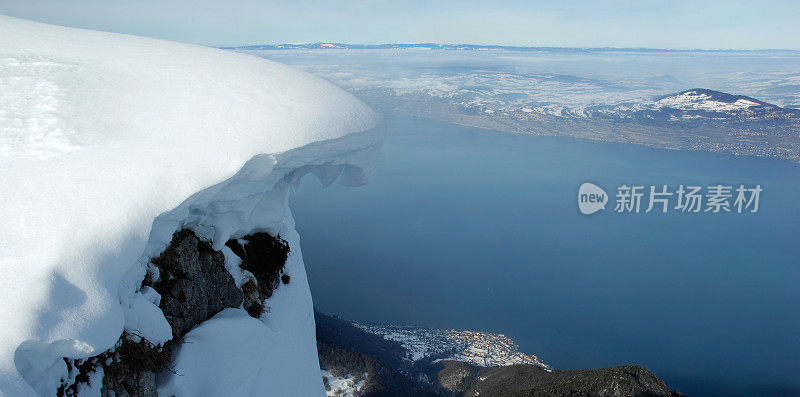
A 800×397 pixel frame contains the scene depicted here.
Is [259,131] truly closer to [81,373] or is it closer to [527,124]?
[81,373]

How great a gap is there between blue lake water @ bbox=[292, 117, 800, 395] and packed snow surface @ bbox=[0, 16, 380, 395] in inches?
1209

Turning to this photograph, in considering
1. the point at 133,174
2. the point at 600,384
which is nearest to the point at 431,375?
the point at 600,384

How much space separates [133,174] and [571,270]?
43.6 metres

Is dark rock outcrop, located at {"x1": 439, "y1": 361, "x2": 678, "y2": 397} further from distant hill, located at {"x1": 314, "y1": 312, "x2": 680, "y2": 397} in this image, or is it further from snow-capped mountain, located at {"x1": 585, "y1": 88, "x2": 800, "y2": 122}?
snow-capped mountain, located at {"x1": 585, "y1": 88, "x2": 800, "y2": 122}

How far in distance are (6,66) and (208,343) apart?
404 centimetres

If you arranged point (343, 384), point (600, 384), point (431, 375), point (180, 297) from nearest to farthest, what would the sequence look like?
point (180, 297) → point (600, 384) → point (343, 384) → point (431, 375)

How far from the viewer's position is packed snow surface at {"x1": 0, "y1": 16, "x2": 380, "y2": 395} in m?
2.76

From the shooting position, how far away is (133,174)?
11.7 ft

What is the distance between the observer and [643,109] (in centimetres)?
13462

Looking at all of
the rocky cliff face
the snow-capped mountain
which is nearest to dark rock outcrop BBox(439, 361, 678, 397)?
the rocky cliff face

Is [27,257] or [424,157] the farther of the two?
[424,157]

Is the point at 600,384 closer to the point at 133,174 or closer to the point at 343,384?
the point at 343,384

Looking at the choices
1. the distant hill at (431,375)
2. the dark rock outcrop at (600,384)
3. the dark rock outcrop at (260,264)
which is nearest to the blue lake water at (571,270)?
the distant hill at (431,375)

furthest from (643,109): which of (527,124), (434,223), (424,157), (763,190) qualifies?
(434,223)
